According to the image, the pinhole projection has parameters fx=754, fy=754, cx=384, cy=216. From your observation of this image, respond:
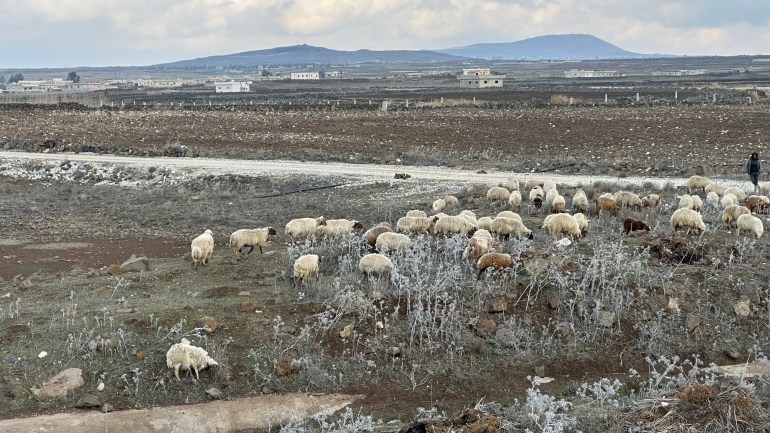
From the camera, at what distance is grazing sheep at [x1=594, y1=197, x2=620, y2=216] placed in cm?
2100

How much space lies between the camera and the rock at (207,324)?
13316 millimetres

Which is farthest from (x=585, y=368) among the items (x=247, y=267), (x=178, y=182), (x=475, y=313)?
(x=178, y=182)

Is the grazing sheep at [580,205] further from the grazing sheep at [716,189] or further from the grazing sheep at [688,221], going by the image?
the grazing sheep at [716,189]

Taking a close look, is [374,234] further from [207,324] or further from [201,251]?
[207,324]

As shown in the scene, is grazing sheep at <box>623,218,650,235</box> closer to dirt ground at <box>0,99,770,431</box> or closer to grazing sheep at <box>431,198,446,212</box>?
dirt ground at <box>0,99,770,431</box>

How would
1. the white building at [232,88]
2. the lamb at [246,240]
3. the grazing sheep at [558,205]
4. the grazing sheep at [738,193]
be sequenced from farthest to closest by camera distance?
1. the white building at [232,88]
2. the grazing sheep at [738,193]
3. the grazing sheep at [558,205]
4. the lamb at [246,240]

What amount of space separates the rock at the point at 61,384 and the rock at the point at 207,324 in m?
2.11

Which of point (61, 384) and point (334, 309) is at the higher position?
point (334, 309)

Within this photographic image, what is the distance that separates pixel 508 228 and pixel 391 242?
3.20 metres

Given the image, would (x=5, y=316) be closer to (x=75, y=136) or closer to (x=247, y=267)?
(x=247, y=267)

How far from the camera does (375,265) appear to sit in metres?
15.3

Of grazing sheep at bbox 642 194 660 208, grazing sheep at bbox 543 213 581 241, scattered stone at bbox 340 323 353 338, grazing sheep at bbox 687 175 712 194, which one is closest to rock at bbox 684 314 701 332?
grazing sheep at bbox 543 213 581 241

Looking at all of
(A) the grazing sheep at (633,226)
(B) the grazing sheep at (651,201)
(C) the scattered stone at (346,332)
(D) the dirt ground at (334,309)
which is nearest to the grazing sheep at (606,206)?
(D) the dirt ground at (334,309)

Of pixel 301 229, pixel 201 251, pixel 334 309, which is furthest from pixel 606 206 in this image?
pixel 201 251
